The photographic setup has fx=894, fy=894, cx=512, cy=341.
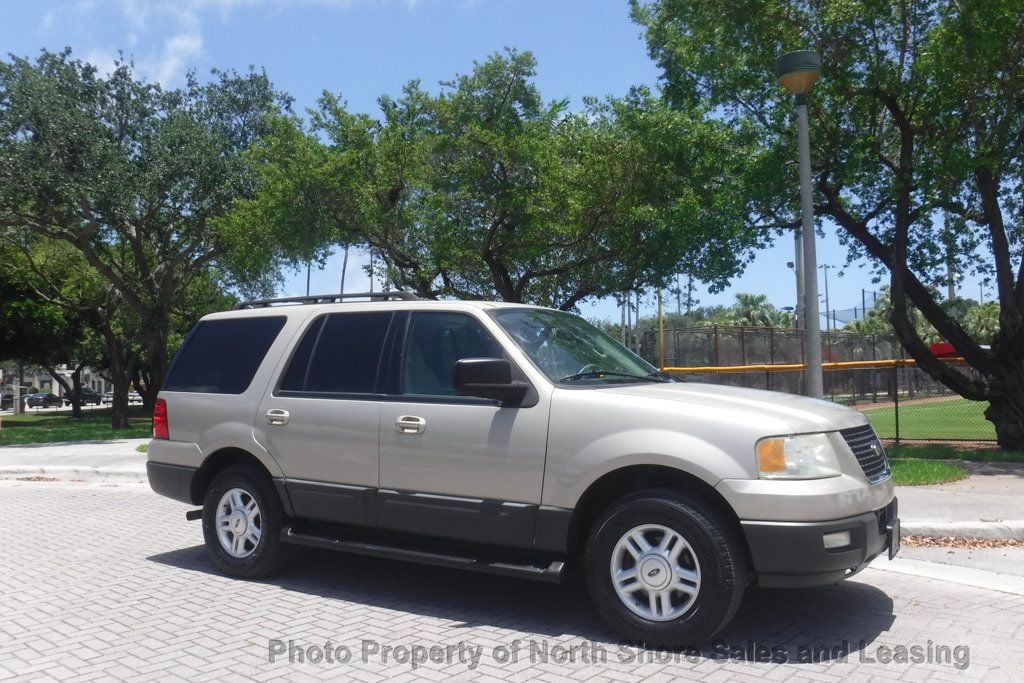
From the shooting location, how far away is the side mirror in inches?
201

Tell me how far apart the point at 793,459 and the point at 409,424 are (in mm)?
2364

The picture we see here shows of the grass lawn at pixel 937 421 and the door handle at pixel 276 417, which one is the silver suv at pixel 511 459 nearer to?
the door handle at pixel 276 417

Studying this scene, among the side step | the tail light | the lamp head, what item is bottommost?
→ the side step

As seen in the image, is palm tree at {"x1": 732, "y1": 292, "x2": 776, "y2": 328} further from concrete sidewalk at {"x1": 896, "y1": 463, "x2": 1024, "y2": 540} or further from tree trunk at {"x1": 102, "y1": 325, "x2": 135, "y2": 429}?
concrete sidewalk at {"x1": 896, "y1": 463, "x2": 1024, "y2": 540}

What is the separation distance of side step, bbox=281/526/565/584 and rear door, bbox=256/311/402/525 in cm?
15

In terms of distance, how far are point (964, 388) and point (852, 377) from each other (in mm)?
9840

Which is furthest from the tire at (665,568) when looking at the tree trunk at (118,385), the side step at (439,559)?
the tree trunk at (118,385)

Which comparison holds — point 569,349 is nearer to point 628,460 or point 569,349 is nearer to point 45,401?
point 628,460

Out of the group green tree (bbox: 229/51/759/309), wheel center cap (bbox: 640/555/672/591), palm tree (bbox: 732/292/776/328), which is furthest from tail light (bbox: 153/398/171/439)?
palm tree (bbox: 732/292/776/328)

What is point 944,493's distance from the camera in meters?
9.38

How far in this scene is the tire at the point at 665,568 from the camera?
4.61m

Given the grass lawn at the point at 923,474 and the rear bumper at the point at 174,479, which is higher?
the rear bumper at the point at 174,479

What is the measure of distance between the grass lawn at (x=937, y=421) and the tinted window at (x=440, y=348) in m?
12.4

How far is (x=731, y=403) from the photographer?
4965mm
